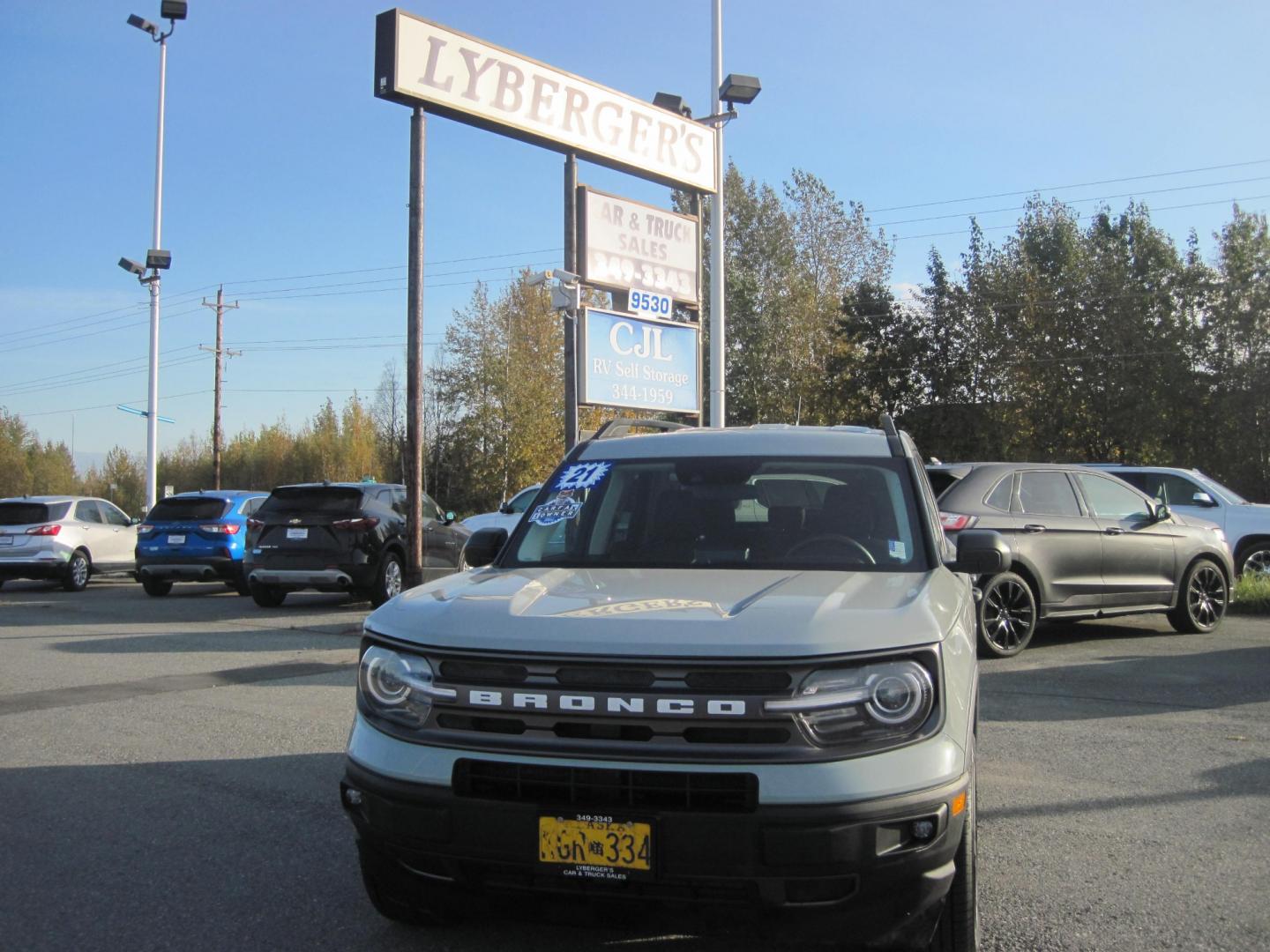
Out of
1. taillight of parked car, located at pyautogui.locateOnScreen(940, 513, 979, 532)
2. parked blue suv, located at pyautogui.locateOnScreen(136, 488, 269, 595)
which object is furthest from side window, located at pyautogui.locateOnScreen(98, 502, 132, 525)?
taillight of parked car, located at pyautogui.locateOnScreen(940, 513, 979, 532)

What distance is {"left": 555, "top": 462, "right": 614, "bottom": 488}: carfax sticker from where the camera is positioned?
4863 mm

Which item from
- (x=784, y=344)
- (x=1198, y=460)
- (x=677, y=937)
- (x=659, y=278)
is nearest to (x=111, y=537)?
(x=659, y=278)

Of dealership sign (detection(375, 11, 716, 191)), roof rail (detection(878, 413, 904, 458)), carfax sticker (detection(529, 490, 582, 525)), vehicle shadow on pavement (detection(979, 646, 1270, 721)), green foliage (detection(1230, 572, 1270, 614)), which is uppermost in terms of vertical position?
dealership sign (detection(375, 11, 716, 191))

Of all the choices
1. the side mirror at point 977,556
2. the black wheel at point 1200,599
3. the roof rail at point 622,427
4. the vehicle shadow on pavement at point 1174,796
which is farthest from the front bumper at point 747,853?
the black wheel at point 1200,599

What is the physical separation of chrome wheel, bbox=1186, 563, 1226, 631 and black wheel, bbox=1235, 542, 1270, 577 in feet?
15.0

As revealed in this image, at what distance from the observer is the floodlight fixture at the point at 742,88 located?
698 inches

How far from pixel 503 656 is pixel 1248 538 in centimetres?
1532

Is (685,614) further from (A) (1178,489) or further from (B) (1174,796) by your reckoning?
(A) (1178,489)

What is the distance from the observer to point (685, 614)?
3230 mm

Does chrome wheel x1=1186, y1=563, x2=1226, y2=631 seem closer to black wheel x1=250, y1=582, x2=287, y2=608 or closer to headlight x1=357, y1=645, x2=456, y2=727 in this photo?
headlight x1=357, y1=645, x2=456, y2=727

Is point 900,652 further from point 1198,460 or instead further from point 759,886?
point 1198,460

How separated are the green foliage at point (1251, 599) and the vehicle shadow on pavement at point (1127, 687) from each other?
12.6 ft

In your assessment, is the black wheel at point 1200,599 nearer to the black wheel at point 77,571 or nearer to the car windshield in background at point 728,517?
the car windshield in background at point 728,517

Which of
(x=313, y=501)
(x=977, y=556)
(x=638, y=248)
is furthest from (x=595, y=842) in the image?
(x=638, y=248)
